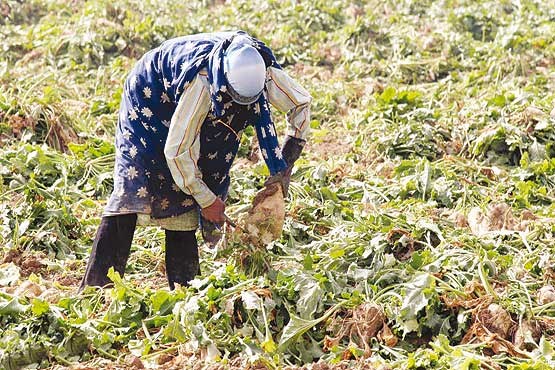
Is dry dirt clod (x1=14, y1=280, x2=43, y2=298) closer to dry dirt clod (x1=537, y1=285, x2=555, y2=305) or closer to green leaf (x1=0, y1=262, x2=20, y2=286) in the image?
green leaf (x1=0, y1=262, x2=20, y2=286)

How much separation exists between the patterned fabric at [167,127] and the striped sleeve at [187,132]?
1.5 inches

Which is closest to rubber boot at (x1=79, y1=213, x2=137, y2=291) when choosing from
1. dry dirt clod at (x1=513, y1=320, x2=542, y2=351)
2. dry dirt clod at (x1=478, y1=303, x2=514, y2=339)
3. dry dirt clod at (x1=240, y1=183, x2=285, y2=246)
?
dry dirt clod at (x1=240, y1=183, x2=285, y2=246)

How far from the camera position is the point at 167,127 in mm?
4051

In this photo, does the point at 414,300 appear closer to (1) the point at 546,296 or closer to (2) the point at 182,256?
(1) the point at 546,296

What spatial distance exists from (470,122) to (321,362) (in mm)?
3247

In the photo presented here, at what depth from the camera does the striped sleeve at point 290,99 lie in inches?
156

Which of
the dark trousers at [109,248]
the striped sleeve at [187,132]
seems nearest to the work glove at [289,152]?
the striped sleeve at [187,132]

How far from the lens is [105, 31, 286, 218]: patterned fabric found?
3805mm

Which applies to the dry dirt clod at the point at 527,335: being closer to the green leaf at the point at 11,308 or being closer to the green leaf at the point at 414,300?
the green leaf at the point at 414,300

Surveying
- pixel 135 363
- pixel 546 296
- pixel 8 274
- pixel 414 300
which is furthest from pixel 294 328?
pixel 8 274

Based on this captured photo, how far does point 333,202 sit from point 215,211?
4.42ft

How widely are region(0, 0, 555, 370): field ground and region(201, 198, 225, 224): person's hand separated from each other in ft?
0.63

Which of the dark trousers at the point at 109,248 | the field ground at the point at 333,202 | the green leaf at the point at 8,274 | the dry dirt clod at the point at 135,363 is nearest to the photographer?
the dry dirt clod at the point at 135,363

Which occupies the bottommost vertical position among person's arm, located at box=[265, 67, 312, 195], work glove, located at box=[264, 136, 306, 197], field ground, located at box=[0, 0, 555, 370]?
field ground, located at box=[0, 0, 555, 370]
